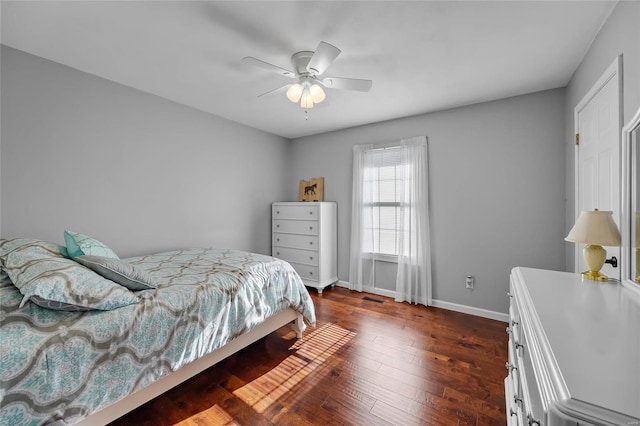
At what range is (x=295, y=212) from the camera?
3977mm

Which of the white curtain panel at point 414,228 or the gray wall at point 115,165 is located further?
the white curtain panel at point 414,228

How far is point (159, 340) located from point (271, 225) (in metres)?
2.85

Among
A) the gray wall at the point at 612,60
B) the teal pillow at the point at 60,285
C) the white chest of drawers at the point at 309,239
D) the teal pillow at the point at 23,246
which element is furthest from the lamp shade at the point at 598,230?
the teal pillow at the point at 23,246

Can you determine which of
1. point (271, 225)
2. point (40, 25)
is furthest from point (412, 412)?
point (40, 25)

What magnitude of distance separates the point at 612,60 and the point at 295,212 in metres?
3.34

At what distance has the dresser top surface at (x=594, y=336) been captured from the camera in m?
0.58

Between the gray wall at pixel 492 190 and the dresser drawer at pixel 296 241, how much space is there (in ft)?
5.32

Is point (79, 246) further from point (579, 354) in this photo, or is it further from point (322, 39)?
point (579, 354)

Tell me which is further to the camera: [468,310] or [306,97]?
[468,310]

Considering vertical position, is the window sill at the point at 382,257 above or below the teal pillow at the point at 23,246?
below

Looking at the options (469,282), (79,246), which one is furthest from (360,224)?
(79,246)

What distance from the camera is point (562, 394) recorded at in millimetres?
578

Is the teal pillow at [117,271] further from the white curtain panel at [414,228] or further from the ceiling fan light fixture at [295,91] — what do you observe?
the white curtain panel at [414,228]

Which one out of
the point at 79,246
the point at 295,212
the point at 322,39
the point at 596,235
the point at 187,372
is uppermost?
the point at 322,39
